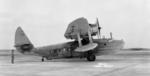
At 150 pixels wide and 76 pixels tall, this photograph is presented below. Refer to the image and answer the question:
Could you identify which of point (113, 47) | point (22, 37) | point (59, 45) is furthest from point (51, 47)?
point (113, 47)

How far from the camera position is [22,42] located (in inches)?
1235

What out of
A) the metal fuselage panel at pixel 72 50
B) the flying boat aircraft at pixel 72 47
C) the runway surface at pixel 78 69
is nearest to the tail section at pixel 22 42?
the flying boat aircraft at pixel 72 47

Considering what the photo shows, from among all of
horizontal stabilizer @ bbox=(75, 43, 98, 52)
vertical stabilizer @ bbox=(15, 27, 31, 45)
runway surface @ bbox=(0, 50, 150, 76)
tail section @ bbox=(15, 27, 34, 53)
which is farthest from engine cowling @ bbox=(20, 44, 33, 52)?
horizontal stabilizer @ bbox=(75, 43, 98, 52)

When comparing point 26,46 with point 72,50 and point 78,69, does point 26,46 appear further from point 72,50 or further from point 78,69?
point 78,69

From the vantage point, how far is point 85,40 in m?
31.1

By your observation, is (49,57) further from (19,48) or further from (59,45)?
(19,48)

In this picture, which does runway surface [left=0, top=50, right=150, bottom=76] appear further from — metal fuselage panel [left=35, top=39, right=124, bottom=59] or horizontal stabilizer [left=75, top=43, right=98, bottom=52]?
metal fuselage panel [left=35, top=39, right=124, bottom=59]

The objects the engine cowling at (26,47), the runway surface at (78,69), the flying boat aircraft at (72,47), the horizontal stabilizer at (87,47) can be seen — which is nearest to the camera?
the runway surface at (78,69)

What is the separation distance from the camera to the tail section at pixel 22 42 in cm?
3125

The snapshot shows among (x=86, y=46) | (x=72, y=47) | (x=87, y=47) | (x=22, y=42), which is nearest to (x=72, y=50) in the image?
(x=72, y=47)

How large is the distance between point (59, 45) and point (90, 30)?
426cm

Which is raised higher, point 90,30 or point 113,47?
point 90,30

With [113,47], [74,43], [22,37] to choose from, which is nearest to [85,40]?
[74,43]

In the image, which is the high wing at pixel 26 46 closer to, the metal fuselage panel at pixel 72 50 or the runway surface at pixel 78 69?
the metal fuselage panel at pixel 72 50
